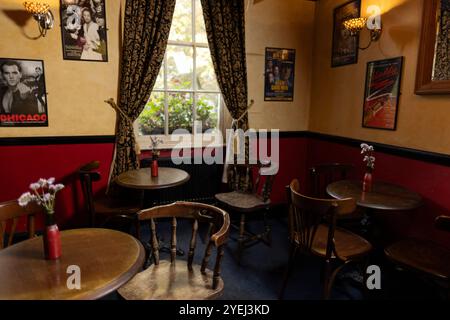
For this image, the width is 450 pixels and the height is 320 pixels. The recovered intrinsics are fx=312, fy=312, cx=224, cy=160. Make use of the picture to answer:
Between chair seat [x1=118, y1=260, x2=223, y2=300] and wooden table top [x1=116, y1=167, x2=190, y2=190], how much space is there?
0.86 meters

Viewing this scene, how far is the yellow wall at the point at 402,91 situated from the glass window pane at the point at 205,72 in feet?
4.18

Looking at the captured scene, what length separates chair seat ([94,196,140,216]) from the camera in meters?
2.69

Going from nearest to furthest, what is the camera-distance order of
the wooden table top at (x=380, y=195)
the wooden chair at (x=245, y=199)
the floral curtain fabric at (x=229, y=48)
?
the wooden table top at (x=380, y=195) → the wooden chair at (x=245, y=199) → the floral curtain fabric at (x=229, y=48)

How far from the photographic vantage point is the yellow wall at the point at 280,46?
3551mm

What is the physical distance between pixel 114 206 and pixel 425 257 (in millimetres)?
2417

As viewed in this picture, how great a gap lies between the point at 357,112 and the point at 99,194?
109 inches

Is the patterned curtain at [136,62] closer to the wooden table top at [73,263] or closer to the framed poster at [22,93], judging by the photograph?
the framed poster at [22,93]

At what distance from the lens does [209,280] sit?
1.66m

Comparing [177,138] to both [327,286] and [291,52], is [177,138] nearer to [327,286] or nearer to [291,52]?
[291,52]

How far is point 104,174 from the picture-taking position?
3211 millimetres

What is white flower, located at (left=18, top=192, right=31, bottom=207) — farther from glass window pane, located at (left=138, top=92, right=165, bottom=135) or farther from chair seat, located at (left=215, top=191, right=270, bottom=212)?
glass window pane, located at (left=138, top=92, right=165, bottom=135)

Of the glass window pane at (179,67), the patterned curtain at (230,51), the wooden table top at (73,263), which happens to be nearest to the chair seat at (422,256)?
the wooden table top at (73,263)

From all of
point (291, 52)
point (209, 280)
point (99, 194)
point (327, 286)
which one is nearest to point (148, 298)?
point (209, 280)

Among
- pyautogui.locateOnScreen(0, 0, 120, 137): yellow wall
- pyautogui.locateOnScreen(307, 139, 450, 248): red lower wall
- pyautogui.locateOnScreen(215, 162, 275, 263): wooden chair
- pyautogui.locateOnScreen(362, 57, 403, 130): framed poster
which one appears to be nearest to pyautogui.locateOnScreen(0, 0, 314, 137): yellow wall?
pyautogui.locateOnScreen(0, 0, 120, 137): yellow wall
